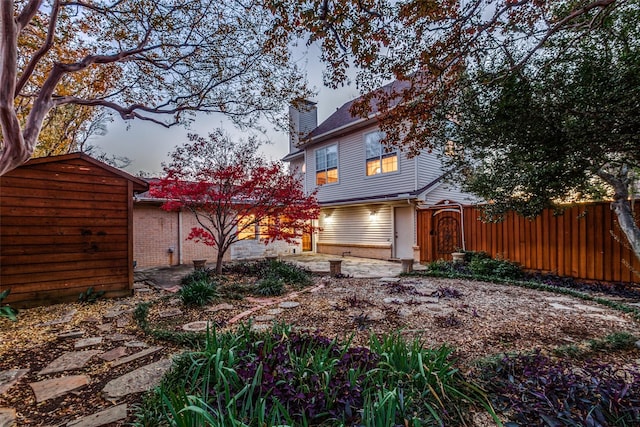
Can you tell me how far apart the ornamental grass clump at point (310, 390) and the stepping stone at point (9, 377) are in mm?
1377

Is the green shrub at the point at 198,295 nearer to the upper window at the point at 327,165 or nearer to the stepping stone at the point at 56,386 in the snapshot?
the stepping stone at the point at 56,386

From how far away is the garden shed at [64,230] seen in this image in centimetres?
482

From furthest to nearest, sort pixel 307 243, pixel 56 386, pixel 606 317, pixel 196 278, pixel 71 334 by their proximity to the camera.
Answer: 1. pixel 307 243
2. pixel 196 278
3. pixel 606 317
4. pixel 71 334
5. pixel 56 386

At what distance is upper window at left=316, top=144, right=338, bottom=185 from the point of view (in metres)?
12.9

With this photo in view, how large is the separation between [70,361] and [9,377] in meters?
0.42

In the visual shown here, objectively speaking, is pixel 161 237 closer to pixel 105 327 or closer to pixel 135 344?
pixel 105 327

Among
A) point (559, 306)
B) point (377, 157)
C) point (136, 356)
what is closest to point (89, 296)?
point (136, 356)

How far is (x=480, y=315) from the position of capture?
4.21 m

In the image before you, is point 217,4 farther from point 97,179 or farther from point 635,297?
point 635,297

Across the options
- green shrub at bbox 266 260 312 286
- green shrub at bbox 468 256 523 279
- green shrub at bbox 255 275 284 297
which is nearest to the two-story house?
green shrub at bbox 468 256 523 279

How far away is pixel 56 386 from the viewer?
2.42m

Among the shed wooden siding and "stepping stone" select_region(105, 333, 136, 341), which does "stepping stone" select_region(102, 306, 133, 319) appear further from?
the shed wooden siding

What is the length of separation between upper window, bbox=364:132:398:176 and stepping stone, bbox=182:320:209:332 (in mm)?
8558

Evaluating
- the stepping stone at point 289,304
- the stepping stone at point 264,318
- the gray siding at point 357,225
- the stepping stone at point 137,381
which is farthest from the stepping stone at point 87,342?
the gray siding at point 357,225
